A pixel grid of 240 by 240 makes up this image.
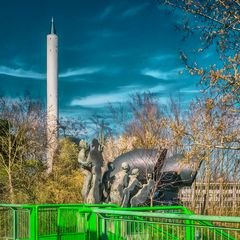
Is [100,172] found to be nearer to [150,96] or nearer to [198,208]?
[198,208]

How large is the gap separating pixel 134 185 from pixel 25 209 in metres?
6.19

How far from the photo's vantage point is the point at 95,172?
55.7ft

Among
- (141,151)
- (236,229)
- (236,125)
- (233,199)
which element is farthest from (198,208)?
(236,229)

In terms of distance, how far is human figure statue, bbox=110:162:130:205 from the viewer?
1647cm

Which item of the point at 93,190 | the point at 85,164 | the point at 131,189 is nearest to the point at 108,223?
the point at 131,189

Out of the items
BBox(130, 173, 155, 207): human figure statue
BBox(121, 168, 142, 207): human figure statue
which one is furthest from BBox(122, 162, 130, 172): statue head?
BBox(130, 173, 155, 207): human figure statue

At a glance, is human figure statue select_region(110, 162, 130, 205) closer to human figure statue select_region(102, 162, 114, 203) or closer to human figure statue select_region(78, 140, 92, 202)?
human figure statue select_region(102, 162, 114, 203)

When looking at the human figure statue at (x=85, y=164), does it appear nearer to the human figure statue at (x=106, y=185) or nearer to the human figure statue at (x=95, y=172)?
the human figure statue at (x=95, y=172)

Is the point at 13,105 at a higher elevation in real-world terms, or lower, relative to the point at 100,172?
higher

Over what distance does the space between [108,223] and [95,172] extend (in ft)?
33.2

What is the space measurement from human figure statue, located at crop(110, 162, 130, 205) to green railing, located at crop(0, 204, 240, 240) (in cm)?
512

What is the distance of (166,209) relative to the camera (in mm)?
9836

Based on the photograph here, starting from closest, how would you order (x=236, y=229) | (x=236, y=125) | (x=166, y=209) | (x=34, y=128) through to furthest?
(x=236, y=229) < (x=166, y=209) < (x=236, y=125) < (x=34, y=128)

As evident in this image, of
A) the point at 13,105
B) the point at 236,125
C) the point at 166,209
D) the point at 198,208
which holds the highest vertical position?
the point at 13,105
